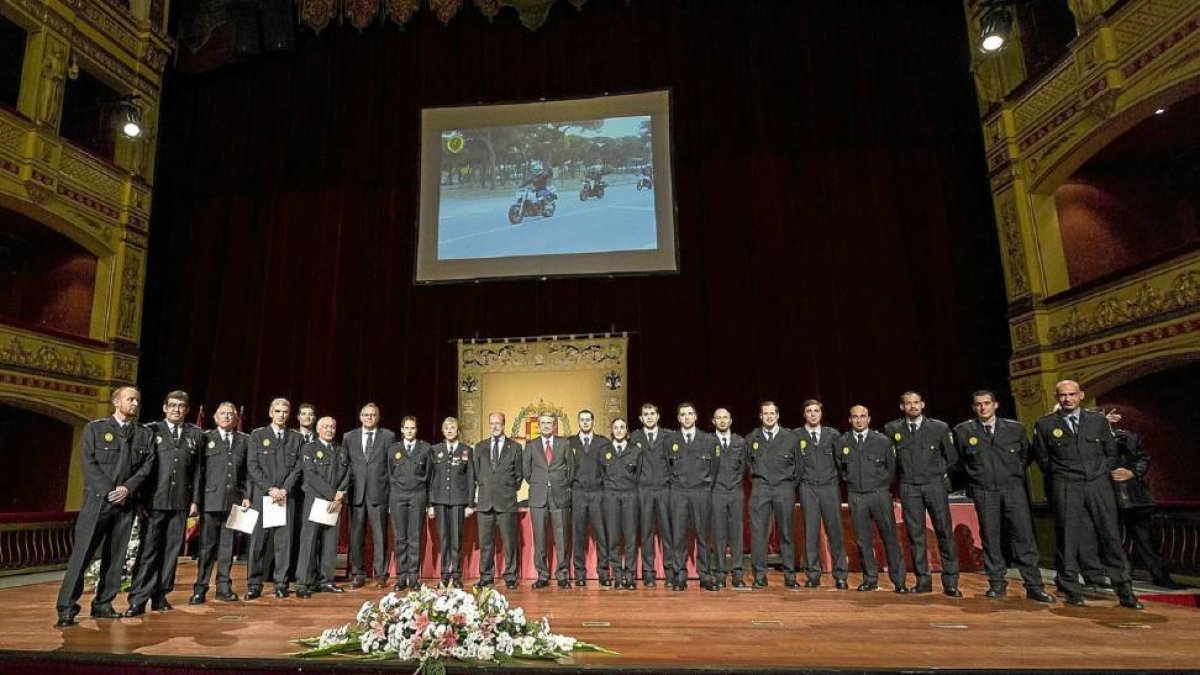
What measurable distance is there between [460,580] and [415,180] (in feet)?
20.5

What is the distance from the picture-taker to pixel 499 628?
2.74 metres

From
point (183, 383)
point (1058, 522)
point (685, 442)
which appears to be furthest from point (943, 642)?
point (183, 383)

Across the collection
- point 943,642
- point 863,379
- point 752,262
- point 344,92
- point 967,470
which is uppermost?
point 344,92

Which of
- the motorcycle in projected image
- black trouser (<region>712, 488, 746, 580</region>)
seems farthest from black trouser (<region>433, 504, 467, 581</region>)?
the motorcycle in projected image

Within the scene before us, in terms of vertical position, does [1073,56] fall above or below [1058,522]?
above

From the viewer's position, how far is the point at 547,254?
9.09m

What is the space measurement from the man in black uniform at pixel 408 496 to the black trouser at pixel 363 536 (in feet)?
0.35

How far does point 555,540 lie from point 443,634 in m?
2.83

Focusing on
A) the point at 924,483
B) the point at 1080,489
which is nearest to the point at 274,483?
the point at 924,483

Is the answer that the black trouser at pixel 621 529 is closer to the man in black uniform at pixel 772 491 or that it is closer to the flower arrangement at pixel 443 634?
the man in black uniform at pixel 772 491

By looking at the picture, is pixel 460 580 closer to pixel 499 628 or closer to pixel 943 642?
pixel 499 628

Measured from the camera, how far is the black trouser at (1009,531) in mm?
4355

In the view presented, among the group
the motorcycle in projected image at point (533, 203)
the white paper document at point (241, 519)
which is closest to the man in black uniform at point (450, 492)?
the white paper document at point (241, 519)

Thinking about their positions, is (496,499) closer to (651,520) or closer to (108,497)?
(651,520)
